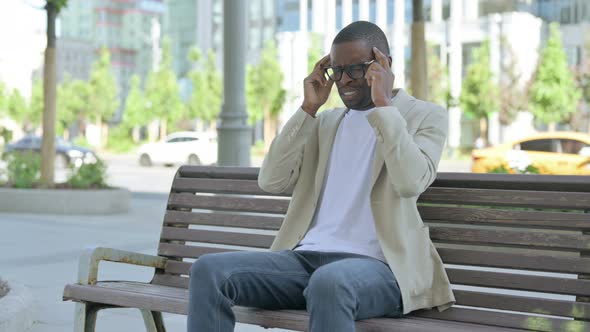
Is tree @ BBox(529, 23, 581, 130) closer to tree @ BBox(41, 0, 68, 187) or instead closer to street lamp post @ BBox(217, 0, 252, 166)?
tree @ BBox(41, 0, 68, 187)

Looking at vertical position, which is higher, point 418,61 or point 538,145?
point 418,61

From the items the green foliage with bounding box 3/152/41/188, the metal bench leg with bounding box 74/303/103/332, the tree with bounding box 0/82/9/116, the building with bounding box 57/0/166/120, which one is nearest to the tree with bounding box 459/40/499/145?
the green foliage with bounding box 3/152/41/188

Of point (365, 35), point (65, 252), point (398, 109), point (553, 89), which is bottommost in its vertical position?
point (65, 252)

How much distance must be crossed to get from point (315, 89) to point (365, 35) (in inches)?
12.8

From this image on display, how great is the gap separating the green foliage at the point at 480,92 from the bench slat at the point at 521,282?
145 feet

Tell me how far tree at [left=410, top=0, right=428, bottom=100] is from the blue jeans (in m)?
7.74

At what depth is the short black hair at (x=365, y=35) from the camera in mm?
3369

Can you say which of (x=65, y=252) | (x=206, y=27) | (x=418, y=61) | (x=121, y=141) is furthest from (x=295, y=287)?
(x=206, y=27)

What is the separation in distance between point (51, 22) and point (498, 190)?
11966mm

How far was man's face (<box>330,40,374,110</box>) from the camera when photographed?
337 centimetres

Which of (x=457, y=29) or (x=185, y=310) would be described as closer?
(x=185, y=310)

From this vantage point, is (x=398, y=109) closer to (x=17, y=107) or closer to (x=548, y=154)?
(x=548, y=154)

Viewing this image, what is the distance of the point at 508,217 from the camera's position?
3453 millimetres

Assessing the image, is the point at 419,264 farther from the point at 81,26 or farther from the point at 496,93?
the point at 81,26
